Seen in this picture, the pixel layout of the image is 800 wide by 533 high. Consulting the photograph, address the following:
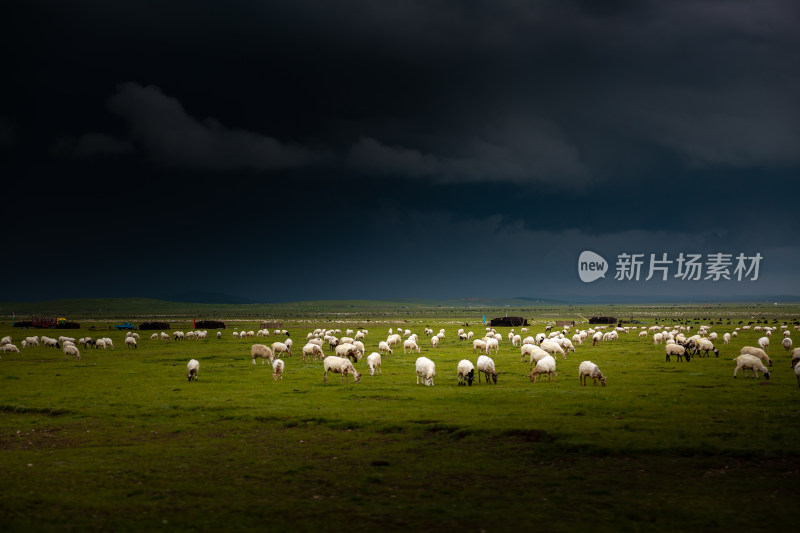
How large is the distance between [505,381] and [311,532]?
901 inches

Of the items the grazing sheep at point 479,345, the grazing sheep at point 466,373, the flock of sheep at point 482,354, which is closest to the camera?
the grazing sheep at point 466,373

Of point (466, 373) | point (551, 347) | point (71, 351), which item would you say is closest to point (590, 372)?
point (466, 373)

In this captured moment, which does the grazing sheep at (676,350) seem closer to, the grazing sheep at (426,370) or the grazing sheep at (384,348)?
the grazing sheep at (426,370)

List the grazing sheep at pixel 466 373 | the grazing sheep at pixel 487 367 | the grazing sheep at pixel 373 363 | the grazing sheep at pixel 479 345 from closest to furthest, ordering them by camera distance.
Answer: the grazing sheep at pixel 466 373, the grazing sheep at pixel 487 367, the grazing sheep at pixel 373 363, the grazing sheep at pixel 479 345

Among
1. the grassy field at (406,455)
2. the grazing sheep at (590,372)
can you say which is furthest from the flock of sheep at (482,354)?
the grassy field at (406,455)

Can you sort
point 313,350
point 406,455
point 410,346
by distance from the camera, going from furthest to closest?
point 410,346 < point 313,350 < point 406,455

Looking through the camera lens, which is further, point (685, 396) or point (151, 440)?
point (685, 396)

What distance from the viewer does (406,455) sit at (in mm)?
18172

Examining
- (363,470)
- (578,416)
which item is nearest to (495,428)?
(578,416)

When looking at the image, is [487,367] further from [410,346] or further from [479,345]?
[410,346]

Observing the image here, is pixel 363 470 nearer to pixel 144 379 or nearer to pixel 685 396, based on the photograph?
pixel 685 396

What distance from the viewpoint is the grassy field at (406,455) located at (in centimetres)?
1277

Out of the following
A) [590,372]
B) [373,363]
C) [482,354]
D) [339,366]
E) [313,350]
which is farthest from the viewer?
[482,354]

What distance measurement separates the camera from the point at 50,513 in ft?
42.8
